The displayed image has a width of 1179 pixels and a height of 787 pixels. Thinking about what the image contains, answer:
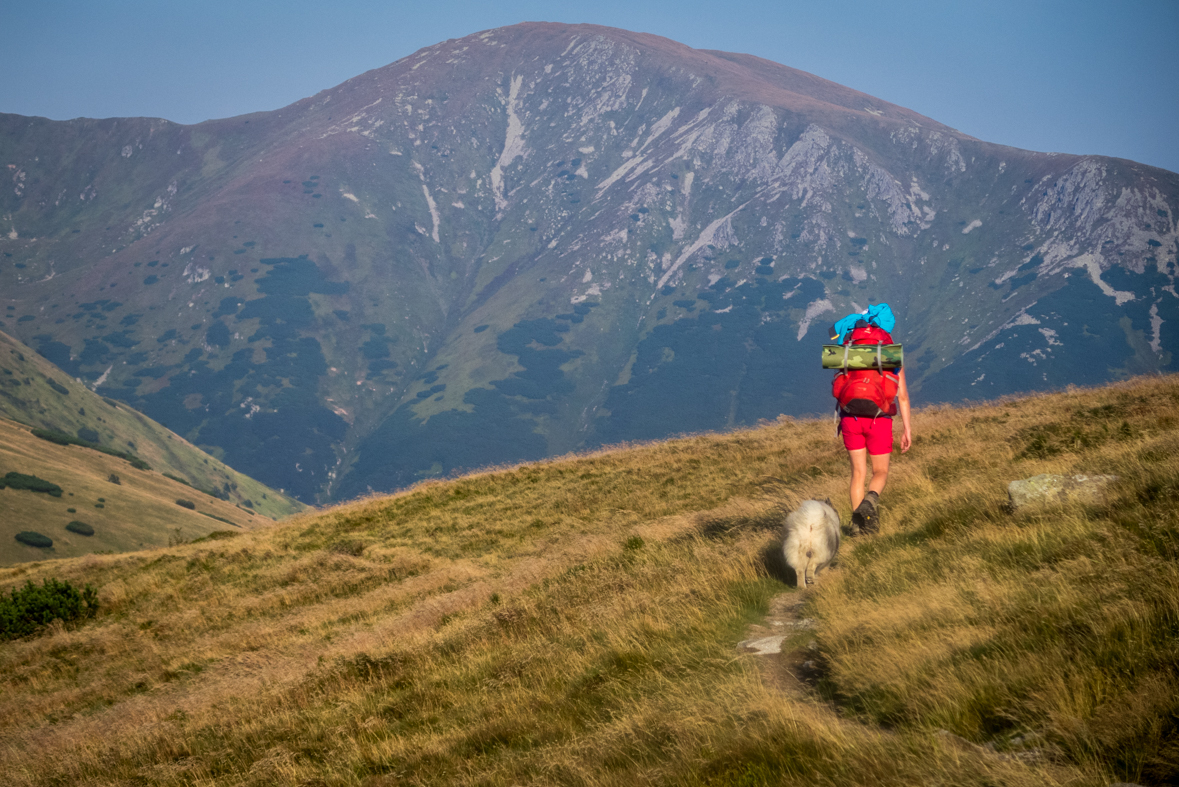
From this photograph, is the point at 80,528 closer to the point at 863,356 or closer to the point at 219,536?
the point at 219,536

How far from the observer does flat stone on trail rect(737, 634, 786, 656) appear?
22.1 feet

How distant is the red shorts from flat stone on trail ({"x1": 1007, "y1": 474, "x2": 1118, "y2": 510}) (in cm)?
165

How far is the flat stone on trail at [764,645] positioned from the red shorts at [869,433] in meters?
3.77

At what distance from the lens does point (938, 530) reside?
29.0ft

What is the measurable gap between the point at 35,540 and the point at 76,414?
12470 centimetres

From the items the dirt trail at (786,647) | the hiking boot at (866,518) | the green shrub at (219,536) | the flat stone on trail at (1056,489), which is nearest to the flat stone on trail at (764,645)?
the dirt trail at (786,647)

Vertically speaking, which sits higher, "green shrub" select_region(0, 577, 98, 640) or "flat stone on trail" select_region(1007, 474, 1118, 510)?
"flat stone on trail" select_region(1007, 474, 1118, 510)

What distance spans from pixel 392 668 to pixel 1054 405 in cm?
1848

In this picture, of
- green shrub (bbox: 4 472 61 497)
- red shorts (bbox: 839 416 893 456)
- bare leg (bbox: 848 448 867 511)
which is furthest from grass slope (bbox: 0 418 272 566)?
red shorts (bbox: 839 416 893 456)

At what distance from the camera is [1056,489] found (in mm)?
8484

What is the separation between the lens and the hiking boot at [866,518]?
988 cm

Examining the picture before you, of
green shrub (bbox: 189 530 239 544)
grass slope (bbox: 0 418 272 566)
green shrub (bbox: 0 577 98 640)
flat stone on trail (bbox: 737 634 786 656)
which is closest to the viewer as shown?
flat stone on trail (bbox: 737 634 786 656)

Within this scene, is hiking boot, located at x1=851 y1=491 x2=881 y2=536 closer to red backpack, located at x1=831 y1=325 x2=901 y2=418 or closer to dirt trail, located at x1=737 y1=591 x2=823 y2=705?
red backpack, located at x1=831 y1=325 x2=901 y2=418

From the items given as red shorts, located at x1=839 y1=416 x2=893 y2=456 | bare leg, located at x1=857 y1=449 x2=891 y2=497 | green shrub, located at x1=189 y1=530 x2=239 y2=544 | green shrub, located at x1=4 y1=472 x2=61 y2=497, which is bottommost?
green shrub, located at x1=4 y1=472 x2=61 y2=497
